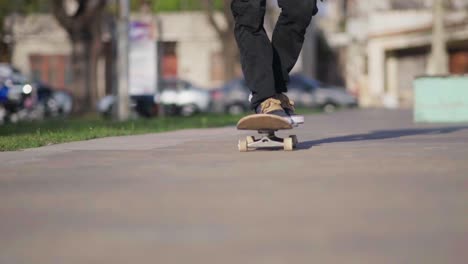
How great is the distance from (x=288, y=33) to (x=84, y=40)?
88.7ft

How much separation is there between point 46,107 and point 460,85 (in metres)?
27.6

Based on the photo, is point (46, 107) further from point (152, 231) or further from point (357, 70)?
point (152, 231)

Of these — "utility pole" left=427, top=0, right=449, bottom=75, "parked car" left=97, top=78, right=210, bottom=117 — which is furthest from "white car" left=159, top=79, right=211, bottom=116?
"utility pole" left=427, top=0, right=449, bottom=75

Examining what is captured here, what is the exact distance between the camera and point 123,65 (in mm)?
28656

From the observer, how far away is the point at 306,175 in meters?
6.06

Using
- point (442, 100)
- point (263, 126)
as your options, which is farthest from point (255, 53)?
point (442, 100)

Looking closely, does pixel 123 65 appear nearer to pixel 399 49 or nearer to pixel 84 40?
pixel 84 40

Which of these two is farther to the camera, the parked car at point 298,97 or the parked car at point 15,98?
the parked car at point 298,97

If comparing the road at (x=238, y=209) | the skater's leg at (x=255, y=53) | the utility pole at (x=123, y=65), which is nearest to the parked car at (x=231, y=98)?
the utility pole at (x=123, y=65)

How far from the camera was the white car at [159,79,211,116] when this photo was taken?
155 ft

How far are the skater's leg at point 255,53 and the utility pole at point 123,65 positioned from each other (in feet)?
64.8

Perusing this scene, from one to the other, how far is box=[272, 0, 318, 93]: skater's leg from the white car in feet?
124

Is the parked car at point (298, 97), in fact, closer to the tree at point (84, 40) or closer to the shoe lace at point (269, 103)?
the tree at point (84, 40)

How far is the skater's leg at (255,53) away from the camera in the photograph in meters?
8.62
